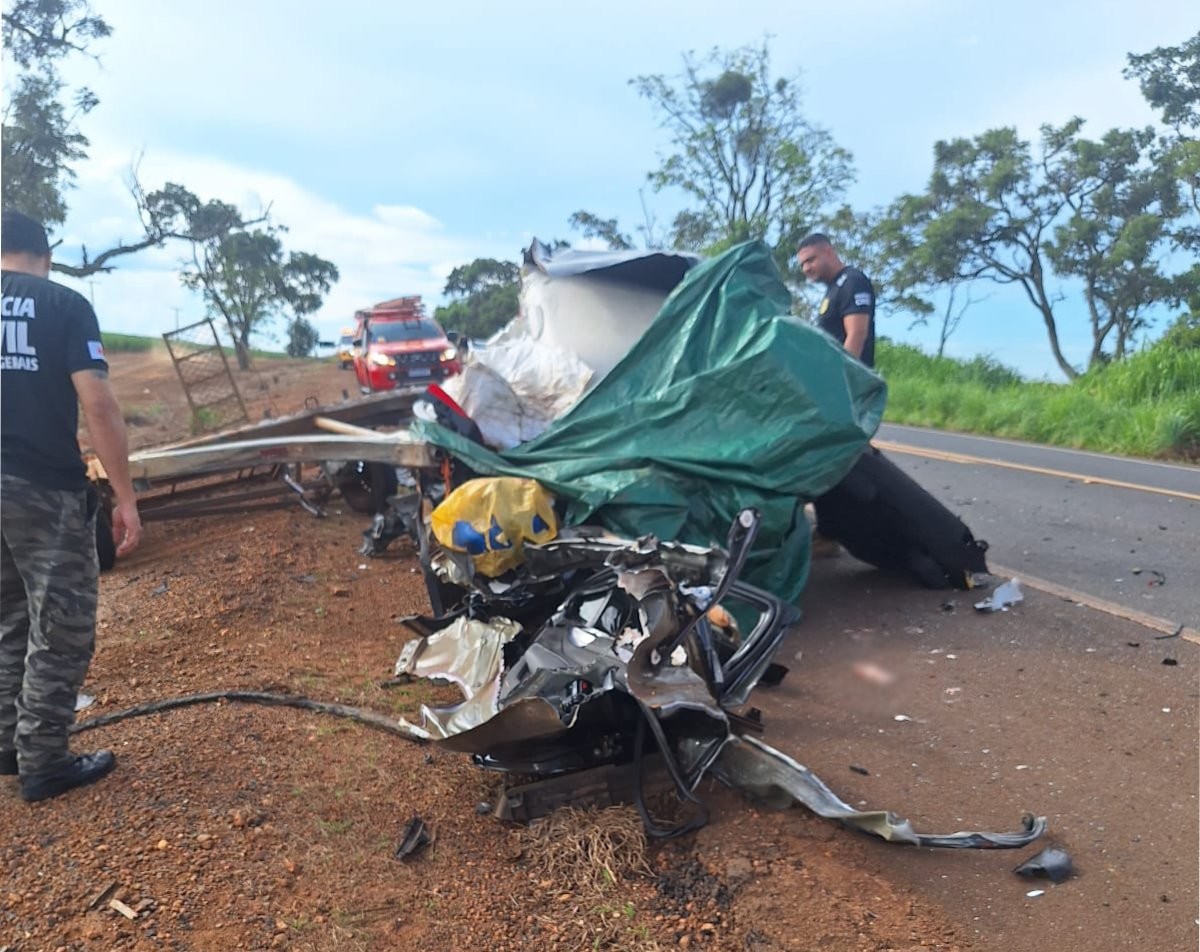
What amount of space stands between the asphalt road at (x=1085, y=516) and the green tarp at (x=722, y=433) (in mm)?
1964

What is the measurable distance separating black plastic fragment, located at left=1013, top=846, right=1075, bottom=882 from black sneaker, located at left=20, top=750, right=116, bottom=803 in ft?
9.89

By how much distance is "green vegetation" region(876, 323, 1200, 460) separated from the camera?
1344cm

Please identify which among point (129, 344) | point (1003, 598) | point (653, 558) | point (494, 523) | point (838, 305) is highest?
point (838, 305)

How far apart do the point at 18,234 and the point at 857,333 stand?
15.0 feet

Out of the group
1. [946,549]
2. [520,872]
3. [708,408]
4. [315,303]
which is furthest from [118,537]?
[315,303]

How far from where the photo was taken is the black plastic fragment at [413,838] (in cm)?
305

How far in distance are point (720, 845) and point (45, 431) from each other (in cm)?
266

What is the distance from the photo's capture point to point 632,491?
198 inches

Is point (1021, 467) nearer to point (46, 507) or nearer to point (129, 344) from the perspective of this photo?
point (46, 507)

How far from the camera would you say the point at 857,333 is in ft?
20.1

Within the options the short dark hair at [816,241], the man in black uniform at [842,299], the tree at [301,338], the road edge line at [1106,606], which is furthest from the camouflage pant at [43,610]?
the tree at [301,338]

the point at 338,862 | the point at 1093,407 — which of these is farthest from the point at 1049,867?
the point at 1093,407

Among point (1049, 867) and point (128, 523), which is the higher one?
point (128, 523)

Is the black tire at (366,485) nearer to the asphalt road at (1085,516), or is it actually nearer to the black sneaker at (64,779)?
the black sneaker at (64,779)
